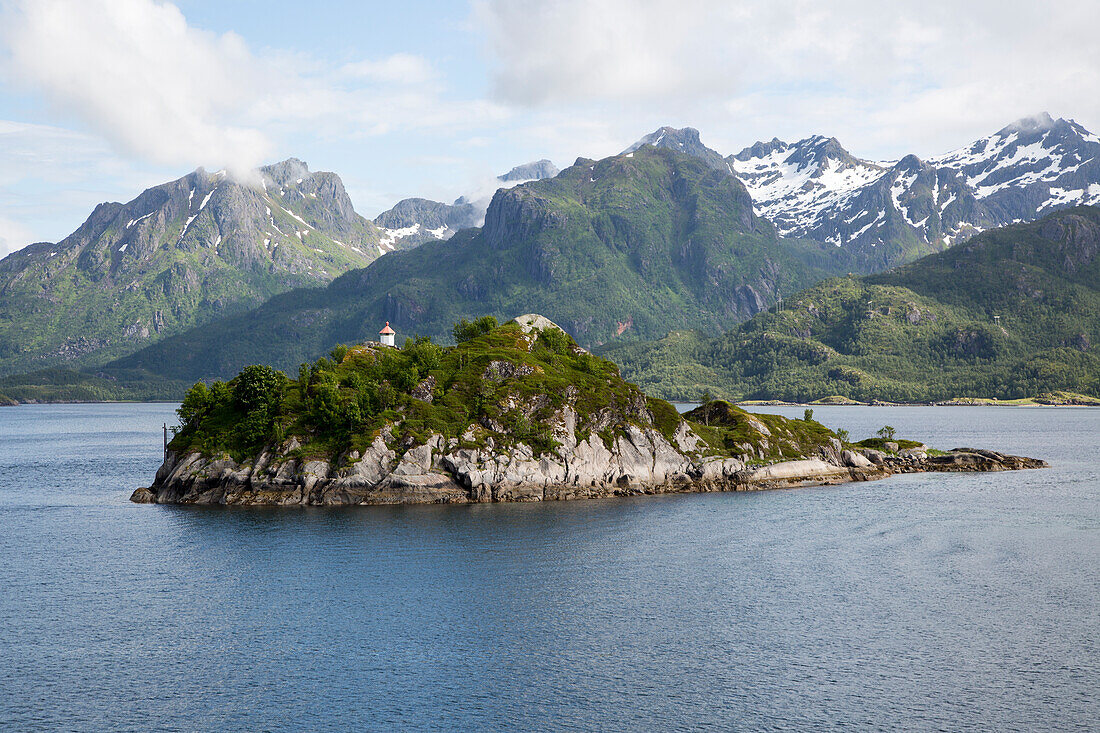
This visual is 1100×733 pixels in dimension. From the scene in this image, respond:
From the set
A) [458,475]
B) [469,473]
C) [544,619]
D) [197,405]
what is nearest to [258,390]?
[197,405]

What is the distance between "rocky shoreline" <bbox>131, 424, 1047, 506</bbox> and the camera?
121625mm

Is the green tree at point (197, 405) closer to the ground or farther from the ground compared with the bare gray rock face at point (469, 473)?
farther from the ground

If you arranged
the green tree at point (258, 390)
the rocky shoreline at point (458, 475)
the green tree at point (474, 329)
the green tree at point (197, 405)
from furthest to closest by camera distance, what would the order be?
the green tree at point (474, 329)
the green tree at point (197, 405)
the green tree at point (258, 390)
the rocky shoreline at point (458, 475)

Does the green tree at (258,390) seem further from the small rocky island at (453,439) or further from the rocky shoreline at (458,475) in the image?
the rocky shoreline at (458,475)

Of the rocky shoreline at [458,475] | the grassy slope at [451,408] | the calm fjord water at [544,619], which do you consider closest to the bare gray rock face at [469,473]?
the rocky shoreline at [458,475]

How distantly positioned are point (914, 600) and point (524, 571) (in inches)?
1473

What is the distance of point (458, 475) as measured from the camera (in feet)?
411

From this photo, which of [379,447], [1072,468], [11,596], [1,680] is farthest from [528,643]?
[1072,468]

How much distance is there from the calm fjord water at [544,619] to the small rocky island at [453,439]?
9009 mm

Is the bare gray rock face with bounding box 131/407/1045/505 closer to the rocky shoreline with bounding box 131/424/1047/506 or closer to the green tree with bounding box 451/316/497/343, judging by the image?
the rocky shoreline with bounding box 131/424/1047/506

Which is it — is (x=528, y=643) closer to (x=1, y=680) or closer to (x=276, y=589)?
(x=276, y=589)

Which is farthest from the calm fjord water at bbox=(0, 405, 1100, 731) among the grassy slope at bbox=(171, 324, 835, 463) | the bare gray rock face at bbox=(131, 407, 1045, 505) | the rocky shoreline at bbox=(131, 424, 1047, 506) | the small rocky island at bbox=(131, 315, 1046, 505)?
the grassy slope at bbox=(171, 324, 835, 463)

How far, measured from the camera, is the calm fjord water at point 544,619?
52.7 metres

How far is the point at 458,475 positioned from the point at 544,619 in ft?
188
